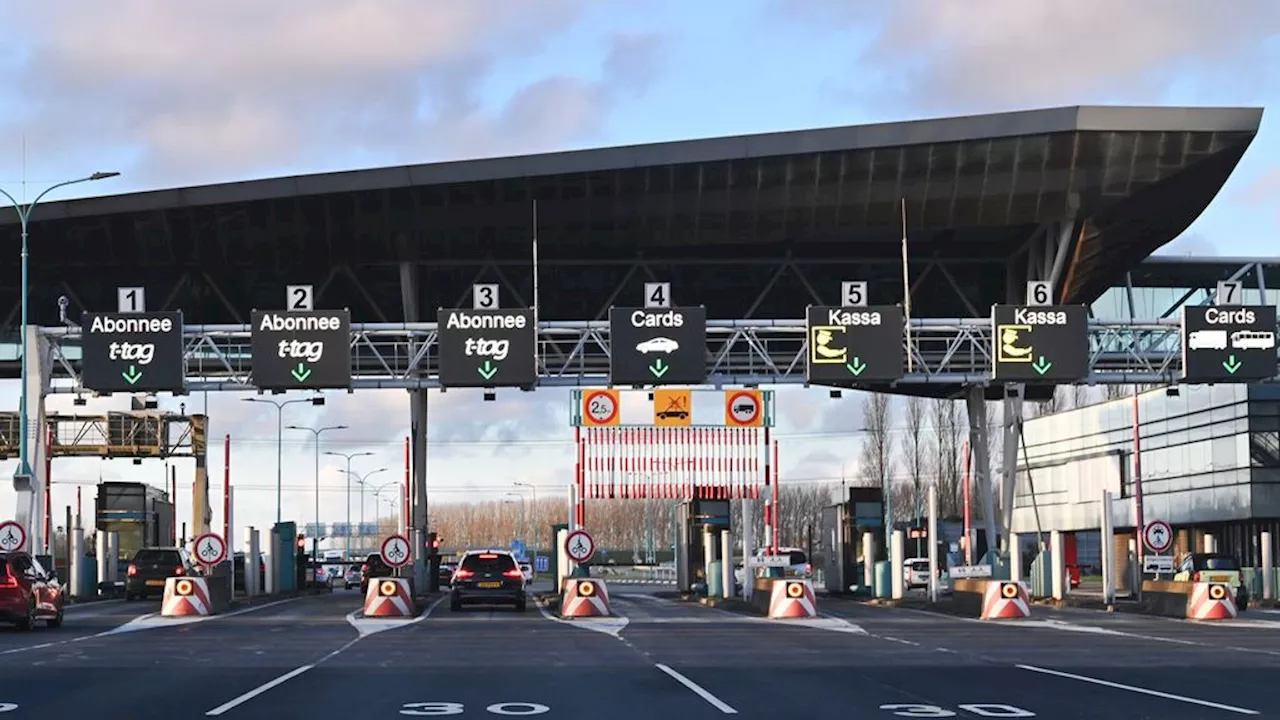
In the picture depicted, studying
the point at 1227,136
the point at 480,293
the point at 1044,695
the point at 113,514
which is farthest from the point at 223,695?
the point at 113,514

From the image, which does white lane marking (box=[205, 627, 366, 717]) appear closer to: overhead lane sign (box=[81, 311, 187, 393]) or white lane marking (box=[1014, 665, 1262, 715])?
white lane marking (box=[1014, 665, 1262, 715])

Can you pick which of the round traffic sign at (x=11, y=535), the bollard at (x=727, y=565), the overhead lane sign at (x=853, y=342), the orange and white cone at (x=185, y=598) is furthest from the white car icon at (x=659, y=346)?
the round traffic sign at (x=11, y=535)

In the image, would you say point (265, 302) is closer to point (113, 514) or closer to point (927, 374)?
point (113, 514)

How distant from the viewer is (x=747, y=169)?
46.9m

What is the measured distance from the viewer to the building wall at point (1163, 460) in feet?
225


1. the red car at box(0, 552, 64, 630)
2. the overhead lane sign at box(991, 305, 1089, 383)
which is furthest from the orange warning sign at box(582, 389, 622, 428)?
the red car at box(0, 552, 64, 630)

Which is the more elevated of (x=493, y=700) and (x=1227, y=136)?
(x=1227, y=136)

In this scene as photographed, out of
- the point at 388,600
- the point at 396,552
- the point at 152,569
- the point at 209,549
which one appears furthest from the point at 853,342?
the point at 152,569

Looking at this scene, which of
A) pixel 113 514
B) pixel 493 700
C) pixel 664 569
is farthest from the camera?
pixel 664 569

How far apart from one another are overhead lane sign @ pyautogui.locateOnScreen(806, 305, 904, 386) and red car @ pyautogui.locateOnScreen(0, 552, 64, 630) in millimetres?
18300

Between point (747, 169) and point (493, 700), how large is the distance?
3087cm

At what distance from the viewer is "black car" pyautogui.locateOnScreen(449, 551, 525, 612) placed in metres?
44.1

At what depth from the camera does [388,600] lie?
3959cm

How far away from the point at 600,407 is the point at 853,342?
27.0ft
